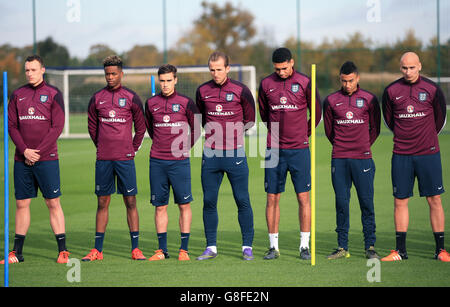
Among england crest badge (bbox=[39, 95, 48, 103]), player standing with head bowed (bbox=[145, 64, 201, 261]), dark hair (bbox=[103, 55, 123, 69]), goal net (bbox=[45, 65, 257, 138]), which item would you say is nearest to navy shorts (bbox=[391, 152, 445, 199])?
player standing with head bowed (bbox=[145, 64, 201, 261])

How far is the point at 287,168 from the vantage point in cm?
729

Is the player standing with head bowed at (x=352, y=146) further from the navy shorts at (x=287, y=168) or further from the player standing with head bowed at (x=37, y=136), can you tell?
the player standing with head bowed at (x=37, y=136)

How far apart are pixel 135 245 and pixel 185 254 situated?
22.3 inches

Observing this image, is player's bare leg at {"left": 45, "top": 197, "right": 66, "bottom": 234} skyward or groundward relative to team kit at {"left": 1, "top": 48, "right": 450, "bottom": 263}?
groundward

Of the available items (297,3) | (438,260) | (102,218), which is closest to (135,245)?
(102,218)

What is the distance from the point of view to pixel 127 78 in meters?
30.5

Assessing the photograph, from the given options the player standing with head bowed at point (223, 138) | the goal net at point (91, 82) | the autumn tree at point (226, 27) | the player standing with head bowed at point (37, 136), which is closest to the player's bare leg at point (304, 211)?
the player standing with head bowed at point (223, 138)

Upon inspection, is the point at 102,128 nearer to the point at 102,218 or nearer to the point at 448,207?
the point at 102,218

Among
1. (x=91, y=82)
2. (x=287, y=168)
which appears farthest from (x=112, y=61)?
(x=91, y=82)

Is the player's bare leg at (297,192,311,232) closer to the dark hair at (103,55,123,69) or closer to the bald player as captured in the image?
the bald player

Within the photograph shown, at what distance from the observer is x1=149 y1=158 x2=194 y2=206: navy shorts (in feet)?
23.7

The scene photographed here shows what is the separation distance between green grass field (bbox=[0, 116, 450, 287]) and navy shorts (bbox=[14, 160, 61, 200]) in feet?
2.39

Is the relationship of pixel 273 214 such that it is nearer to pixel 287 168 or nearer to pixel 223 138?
pixel 287 168

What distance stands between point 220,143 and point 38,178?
1.95 m
